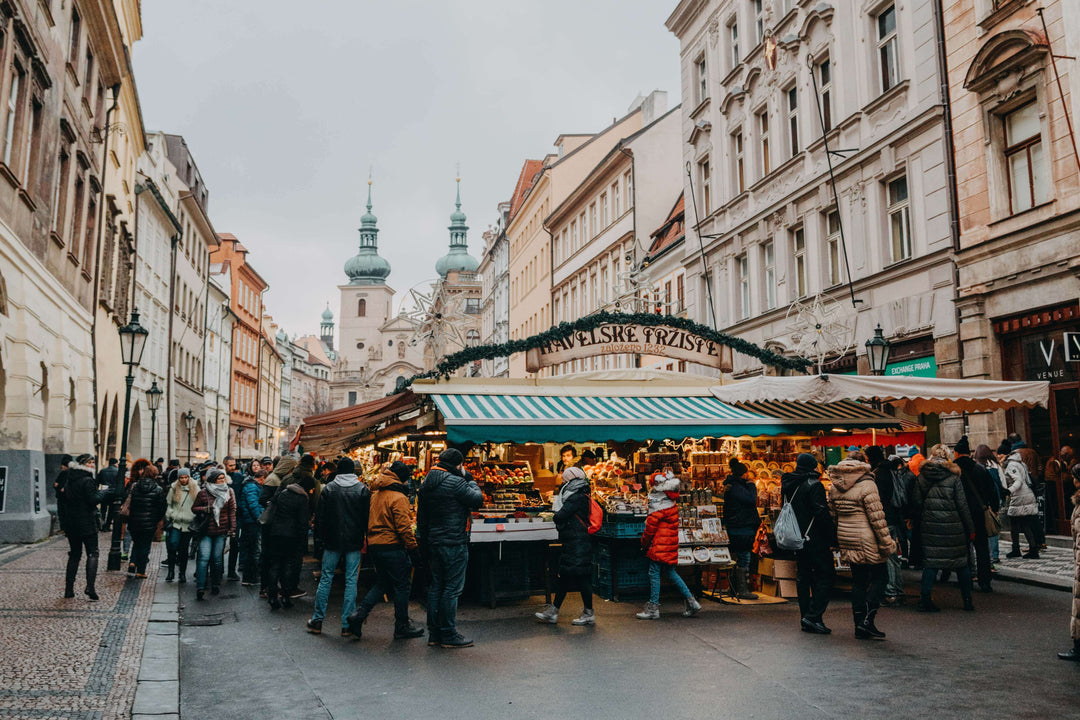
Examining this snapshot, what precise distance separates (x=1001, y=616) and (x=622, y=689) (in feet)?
17.0

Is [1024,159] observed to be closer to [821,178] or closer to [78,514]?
[821,178]

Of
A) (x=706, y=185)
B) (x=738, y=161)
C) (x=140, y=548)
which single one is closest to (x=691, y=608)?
(x=140, y=548)

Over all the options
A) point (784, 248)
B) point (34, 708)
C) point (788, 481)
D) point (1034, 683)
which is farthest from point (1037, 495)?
point (34, 708)

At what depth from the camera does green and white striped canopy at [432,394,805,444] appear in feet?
38.2

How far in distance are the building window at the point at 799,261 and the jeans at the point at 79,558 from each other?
1695 centimetres

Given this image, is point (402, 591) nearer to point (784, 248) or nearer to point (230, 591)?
point (230, 591)

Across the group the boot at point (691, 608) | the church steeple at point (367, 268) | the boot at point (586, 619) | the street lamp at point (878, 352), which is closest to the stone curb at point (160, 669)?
the boot at point (586, 619)

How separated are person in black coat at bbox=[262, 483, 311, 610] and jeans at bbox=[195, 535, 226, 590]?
135 centimetres

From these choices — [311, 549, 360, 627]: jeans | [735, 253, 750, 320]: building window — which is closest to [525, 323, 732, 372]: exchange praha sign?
[311, 549, 360, 627]: jeans

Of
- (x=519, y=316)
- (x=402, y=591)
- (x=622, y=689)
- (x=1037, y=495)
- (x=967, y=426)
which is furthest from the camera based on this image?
(x=519, y=316)

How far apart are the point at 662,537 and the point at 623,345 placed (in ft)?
16.2

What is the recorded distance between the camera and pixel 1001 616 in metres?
9.56

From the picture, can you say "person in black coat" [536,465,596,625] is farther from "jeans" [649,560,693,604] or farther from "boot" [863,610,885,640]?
"boot" [863,610,885,640]

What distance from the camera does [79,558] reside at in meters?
11.1
